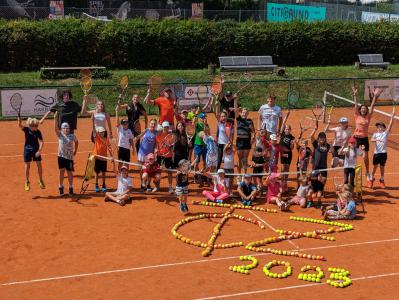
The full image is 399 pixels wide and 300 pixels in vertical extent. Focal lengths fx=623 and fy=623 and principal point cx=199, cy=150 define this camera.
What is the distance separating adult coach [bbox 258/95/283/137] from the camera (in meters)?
16.5

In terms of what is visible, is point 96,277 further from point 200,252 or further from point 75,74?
point 75,74

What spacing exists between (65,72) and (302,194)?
1988 cm

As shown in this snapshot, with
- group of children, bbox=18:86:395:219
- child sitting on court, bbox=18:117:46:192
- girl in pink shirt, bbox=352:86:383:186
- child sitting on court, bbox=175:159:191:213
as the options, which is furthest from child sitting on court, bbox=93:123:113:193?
girl in pink shirt, bbox=352:86:383:186

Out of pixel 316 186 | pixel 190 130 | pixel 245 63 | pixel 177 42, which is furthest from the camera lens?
pixel 177 42

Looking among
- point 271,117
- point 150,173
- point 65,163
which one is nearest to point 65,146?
point 65,163

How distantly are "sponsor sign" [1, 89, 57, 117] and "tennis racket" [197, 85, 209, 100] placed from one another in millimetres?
5825

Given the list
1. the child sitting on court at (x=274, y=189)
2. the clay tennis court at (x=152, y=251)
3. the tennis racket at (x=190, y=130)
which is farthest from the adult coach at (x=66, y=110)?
the child sitting on court at (x=274, y=189)

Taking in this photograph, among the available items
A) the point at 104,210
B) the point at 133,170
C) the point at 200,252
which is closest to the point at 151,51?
the point at 133,170

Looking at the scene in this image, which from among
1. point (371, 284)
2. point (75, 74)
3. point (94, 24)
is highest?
point (94, 24)

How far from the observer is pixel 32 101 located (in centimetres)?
2392

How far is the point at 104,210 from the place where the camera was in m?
14.2

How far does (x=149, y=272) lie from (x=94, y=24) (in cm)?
2474

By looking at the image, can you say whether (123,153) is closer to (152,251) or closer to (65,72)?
(152,251)

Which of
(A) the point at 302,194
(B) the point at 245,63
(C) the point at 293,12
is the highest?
(C) the point at 293,12
